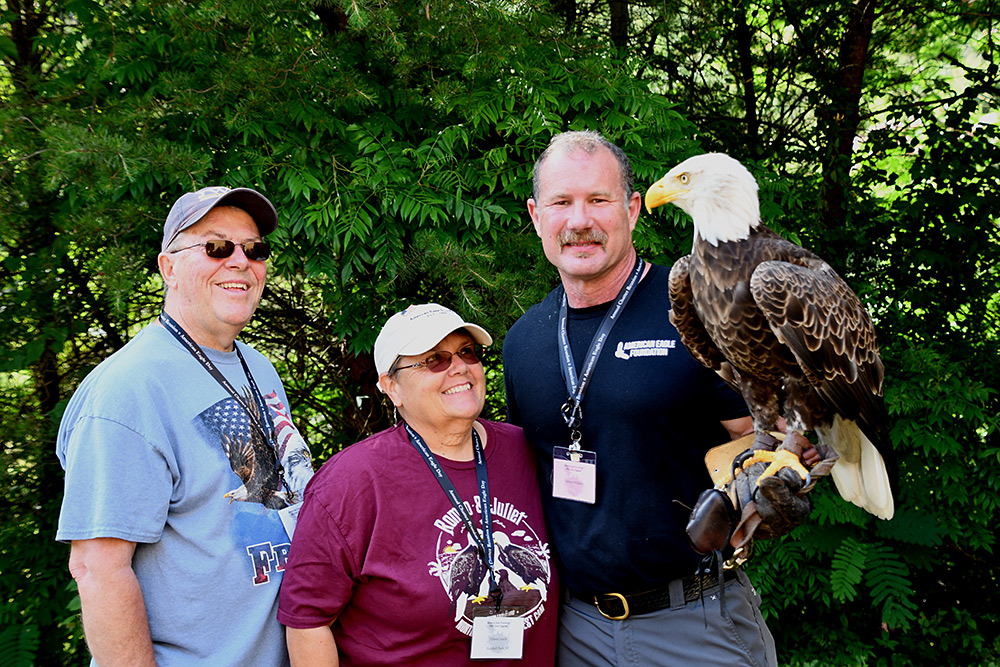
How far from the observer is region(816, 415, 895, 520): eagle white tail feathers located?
234cm

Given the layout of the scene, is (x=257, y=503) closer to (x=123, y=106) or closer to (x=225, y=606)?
(x=225, y=606)

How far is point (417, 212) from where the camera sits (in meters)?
3.39

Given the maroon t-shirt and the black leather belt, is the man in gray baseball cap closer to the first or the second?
the maroon t-shirt

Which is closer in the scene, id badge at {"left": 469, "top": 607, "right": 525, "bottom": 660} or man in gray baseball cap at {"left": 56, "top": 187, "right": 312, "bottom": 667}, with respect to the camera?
man in gray baseball cap at {"left": 56, "top": 187, "right": 312, "bottom": 667}

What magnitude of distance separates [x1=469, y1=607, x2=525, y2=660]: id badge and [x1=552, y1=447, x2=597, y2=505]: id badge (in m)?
0.40

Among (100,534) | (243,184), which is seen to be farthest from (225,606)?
(243,184)

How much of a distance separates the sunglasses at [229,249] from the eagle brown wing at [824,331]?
1.55 m

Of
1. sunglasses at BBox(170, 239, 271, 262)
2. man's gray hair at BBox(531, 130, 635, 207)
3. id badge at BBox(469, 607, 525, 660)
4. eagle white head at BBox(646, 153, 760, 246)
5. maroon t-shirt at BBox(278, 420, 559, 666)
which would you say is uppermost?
man's gray hair at BBox(531, 130, 635, 207)

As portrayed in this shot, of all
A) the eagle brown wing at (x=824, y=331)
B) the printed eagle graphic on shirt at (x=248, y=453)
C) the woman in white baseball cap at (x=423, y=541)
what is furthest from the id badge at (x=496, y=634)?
the eagle brown wing at (x=824, y=331)

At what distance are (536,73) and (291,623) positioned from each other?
8.68 feet

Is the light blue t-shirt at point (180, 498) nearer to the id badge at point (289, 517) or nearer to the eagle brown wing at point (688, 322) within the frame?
the id badge at point (289, 517)

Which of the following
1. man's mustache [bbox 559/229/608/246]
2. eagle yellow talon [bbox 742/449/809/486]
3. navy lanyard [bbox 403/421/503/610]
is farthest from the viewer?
man's mustache [bbox 559/229/608/246]

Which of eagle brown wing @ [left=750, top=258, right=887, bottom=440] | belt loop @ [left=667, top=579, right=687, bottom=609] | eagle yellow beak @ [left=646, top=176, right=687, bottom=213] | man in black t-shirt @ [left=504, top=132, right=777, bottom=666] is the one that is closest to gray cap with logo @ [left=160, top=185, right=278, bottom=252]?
man in black t-shirt @ [left=504, top=132, right=777, bottom=666]

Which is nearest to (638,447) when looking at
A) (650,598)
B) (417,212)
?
(650,598)
